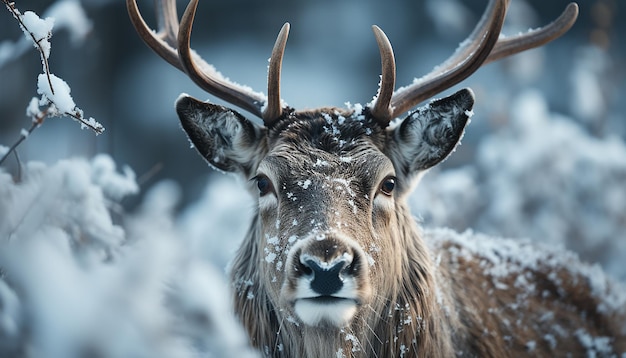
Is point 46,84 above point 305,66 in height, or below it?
below

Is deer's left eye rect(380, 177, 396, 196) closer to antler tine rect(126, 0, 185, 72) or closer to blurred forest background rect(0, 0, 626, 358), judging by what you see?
blurred forest background rect(0, 0, 626, 358)

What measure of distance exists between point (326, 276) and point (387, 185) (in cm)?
93

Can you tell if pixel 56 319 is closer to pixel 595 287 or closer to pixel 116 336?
pixel 116 336

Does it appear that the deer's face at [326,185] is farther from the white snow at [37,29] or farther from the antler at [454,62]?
the white snow at [37,29]

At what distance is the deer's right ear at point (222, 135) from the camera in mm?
4148

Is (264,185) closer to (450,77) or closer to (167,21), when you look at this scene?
(450,77)

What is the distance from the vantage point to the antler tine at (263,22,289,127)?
12.4 ft

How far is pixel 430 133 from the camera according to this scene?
4164 millimetres

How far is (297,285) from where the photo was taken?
127 inches

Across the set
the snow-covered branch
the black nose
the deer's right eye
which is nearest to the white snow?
the snow-covered branch

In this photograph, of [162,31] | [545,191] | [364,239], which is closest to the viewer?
[364,239]

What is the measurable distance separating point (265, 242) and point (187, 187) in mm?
10246

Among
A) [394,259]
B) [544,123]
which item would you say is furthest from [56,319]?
[544,123]

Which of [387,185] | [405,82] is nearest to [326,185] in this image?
[387,185]
